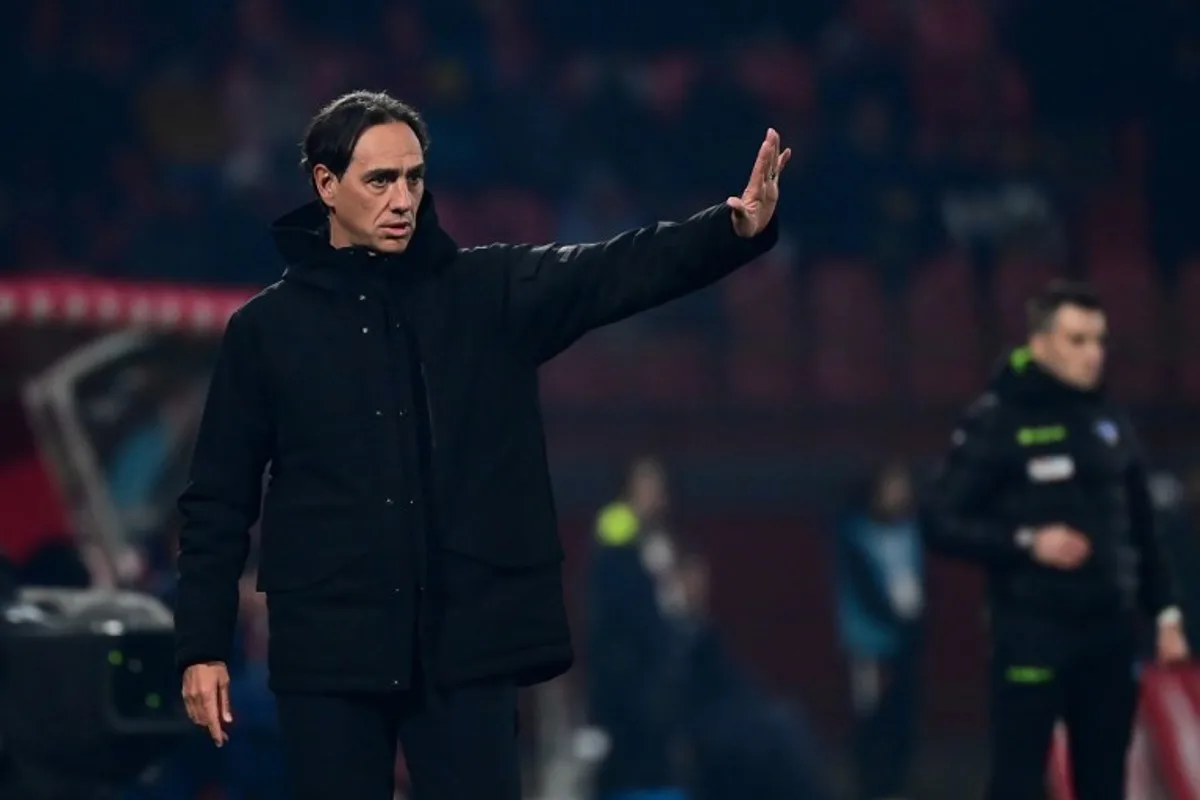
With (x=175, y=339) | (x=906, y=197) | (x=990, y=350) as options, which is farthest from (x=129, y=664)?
(x=906, y=197)

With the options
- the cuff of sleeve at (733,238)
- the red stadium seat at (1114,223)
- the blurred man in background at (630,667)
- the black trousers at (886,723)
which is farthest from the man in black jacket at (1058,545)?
the red stadium seat at (1114,223)

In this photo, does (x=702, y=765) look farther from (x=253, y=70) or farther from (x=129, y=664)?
(x=253, y=70)

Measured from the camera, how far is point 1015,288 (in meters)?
18.3

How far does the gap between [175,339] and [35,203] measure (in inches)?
429

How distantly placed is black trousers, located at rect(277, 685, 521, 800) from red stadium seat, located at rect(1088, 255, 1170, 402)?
13.1 m

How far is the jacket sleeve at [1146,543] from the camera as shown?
7.71 m

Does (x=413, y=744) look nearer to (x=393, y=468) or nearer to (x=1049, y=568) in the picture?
(x=393, y=468)

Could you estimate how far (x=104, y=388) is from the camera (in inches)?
390

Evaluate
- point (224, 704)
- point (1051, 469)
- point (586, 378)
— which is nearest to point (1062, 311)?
point (1051, 469)

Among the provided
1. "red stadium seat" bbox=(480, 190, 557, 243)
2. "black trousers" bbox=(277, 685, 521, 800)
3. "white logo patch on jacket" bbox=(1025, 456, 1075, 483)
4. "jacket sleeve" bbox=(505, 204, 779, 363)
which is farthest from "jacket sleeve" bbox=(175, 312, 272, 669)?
"red stadium seat" bbox=(480, 190, 557, 243)

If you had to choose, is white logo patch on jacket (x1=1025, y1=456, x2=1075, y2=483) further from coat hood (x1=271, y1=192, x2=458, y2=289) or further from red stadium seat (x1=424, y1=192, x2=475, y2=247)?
red stadium seat (x1=424, y1=192, x2=475, y2=247)

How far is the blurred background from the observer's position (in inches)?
565

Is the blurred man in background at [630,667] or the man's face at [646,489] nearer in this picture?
the blurred man in background at [630,667]

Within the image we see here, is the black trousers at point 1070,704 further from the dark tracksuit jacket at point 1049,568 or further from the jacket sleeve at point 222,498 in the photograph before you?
the jacket sleeve at point 222,498
